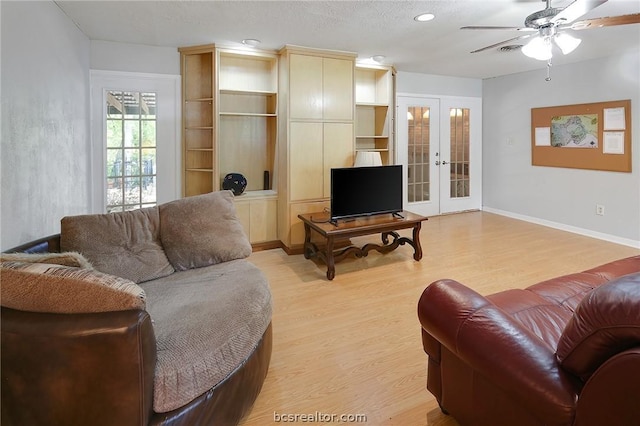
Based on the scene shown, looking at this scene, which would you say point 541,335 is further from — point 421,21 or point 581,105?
point 581,105

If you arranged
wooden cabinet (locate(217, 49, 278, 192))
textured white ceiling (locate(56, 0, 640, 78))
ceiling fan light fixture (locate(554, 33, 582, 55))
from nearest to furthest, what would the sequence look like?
ceiling fan light fixture (locate(554, 33, 582, 55)), textured white ceiling (locate(56, 0, 640, 78)), wooden cabinet (locate(217, 49, 278, 192))

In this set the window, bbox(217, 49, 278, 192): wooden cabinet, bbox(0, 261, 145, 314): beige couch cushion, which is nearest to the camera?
bbox(0, 261, 145, 314): beige couch cushion

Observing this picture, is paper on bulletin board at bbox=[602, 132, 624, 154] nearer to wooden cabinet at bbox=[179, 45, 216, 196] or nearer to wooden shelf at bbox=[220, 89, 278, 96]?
wooden shelf at bbox=[220, 89, 278, 96]

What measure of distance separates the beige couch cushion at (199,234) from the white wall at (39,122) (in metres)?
0.81

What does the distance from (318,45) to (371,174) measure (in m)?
1.57

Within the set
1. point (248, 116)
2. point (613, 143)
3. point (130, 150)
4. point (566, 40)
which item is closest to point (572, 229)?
point (613, 143)

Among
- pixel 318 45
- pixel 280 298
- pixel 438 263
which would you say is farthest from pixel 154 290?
pixel 318 45

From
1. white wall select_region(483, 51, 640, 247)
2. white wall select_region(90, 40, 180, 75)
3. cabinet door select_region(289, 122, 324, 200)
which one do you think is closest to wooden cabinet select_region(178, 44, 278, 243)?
white wall select_region(90, 40, 180, 75)

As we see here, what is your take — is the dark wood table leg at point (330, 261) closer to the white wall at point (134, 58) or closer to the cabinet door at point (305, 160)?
the cabinet door at point (305, 160)

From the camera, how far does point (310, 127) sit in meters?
4.43

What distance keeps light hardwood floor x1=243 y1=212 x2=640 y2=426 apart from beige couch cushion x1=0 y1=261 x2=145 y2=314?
3.06 feet

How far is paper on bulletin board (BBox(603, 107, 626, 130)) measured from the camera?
4746 millimetres

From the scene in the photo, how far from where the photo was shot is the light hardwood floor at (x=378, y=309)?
6.29 ft

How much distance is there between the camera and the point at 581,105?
5.14 m
